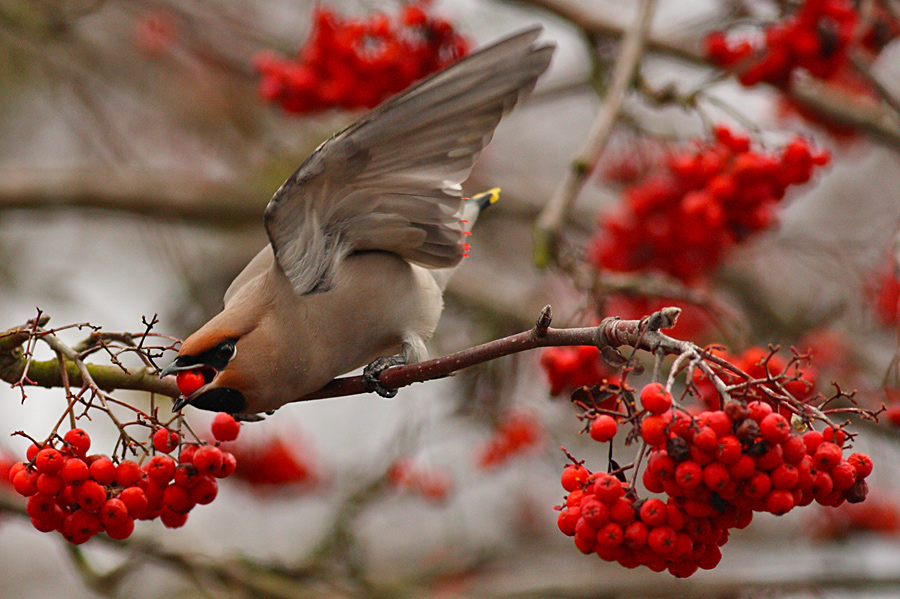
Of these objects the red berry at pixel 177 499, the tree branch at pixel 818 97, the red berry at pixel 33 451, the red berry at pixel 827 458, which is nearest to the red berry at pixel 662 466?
the red berry at pixel 827 458

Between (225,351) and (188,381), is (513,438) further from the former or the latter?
(188,381)

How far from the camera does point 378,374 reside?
8.54 ft

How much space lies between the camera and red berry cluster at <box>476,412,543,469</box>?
4758mm

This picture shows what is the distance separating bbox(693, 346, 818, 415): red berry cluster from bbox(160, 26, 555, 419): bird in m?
0.77

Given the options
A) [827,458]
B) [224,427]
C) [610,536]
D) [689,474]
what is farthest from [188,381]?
[827,458]

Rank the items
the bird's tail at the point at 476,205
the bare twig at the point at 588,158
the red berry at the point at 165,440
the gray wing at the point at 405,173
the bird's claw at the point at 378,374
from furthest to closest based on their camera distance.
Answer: the bird's tail at the point at 476,205
the bare twig at the point at 588,158
the bird's claw at the point at 378,374
the gray wing at the point at 405,173
the red berry at the point at 165,440

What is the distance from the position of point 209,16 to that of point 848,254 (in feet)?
14.3

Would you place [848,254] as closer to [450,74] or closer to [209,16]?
[450,74]

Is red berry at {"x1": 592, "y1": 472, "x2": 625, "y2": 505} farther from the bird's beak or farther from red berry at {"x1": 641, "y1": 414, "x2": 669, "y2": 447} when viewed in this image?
the bird's beak

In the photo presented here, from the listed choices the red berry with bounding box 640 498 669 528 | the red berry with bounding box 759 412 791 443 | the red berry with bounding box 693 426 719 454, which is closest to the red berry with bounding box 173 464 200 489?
the red berry with bounding box 640 498 669 528

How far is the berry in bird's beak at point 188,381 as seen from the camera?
2238 mm

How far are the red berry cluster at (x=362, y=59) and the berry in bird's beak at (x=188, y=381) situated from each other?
1.97 metres

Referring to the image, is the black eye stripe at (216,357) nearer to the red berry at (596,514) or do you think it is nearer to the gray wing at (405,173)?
the gray wing at (405,173)

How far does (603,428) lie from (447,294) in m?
3.73
